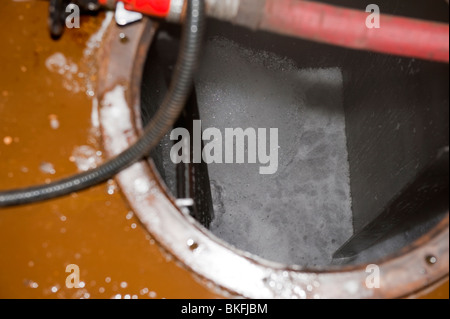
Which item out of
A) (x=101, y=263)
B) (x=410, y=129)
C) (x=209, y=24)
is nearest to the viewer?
(x=101, y=263)

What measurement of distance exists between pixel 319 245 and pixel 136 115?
1275mm

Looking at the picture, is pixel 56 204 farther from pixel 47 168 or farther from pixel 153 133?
pixel 153 133

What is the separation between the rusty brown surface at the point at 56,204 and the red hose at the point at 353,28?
1.48 feet

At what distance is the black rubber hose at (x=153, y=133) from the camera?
0.90m

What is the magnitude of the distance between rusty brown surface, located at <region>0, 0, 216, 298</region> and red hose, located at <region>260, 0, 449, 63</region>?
45cm

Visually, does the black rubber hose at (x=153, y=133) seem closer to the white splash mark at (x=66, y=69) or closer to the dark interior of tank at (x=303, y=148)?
the white splash mark at (x=66, y=69)

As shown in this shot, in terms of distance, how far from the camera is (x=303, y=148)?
7.09ft

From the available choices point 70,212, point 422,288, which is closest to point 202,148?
point 70,212

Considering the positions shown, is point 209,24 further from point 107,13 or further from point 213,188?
point 107,13

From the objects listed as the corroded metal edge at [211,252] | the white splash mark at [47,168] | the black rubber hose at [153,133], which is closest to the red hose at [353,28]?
the black rubber hose at [153,133]

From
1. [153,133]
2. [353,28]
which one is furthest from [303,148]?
[153,133]

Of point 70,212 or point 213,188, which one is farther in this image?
point 213,188

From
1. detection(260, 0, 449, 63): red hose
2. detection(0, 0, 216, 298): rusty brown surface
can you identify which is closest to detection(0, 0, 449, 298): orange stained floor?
detection(0, 0, 216, 298): rusty brown surface

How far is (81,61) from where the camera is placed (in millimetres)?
1068
